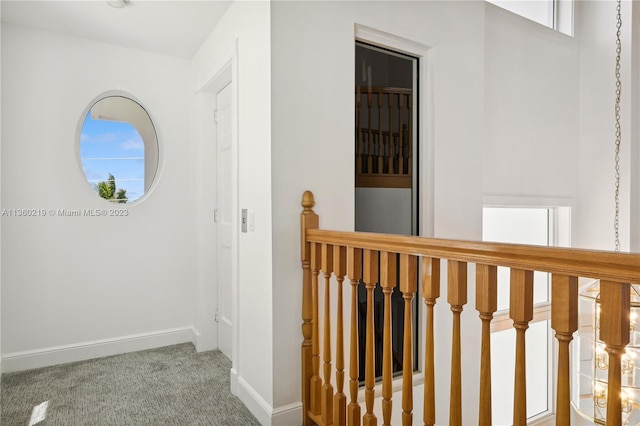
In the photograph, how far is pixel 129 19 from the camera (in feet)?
8.61

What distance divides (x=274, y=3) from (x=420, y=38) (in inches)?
39.8

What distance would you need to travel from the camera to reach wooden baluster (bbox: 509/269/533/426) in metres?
1.01

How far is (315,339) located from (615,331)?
134 centimetres

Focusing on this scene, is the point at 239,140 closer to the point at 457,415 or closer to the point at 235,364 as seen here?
the point at 235,364

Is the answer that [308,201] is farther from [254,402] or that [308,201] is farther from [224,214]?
[224,214]

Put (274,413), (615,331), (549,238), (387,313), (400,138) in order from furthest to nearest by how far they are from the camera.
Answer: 1. (549,238)
2. (400,138)
3. (274,413)
4. (387,313)
5. (615,331)

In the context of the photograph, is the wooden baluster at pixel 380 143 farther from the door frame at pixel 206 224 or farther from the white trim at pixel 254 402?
the white trim at pixel 254 402

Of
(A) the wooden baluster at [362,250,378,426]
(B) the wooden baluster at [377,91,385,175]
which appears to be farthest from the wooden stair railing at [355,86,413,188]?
(A) the wooden baluster at [362,250,378,426]

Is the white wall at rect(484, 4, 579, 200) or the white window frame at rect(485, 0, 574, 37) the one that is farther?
the white window frame at rect(485, 0, 574, 37)

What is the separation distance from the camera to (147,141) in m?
3.13

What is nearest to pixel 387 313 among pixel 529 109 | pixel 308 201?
pixel 308 201

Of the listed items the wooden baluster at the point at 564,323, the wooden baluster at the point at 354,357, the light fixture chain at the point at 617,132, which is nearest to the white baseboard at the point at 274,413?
the wooden baluster at the point at 354,357

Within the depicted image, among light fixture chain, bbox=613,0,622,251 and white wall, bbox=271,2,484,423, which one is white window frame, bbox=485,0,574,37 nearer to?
light fixture chain, bbox=613,0,622,251

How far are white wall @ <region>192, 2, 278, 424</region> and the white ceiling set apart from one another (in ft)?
0.63
